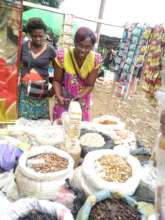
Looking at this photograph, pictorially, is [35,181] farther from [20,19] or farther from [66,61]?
[20,19]

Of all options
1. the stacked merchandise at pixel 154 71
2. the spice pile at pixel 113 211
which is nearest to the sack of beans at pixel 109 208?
the spice pile at pixel 113 211

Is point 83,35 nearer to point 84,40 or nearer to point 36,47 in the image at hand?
point 84,40

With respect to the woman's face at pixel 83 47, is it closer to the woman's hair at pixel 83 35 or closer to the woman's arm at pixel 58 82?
the woman's hair at pixel 83 35

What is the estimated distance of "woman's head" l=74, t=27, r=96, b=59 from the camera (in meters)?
2.50

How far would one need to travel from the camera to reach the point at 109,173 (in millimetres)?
1761

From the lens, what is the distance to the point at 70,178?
179cm

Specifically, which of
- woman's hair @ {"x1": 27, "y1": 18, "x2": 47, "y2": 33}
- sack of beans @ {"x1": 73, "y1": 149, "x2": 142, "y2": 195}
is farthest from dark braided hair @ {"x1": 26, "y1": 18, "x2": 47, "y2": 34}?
sack of beans @ {"x1": 73, "y1": 149, "x2": 142, "y2": 195}

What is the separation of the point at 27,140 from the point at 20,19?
1.30 meters

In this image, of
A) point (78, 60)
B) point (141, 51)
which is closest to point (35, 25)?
point (78, 60)

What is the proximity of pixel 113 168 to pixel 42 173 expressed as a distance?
42 centimetres

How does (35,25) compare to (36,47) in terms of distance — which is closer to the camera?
(35,25)

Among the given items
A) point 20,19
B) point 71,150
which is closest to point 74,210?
point 71,150

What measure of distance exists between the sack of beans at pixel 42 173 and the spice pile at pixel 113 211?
31 cm

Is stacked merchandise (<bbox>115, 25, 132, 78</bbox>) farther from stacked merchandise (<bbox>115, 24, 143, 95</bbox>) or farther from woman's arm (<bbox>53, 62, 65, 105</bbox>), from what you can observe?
woman's arm (<bbox>53, 62, 65, 105</bbox>)
